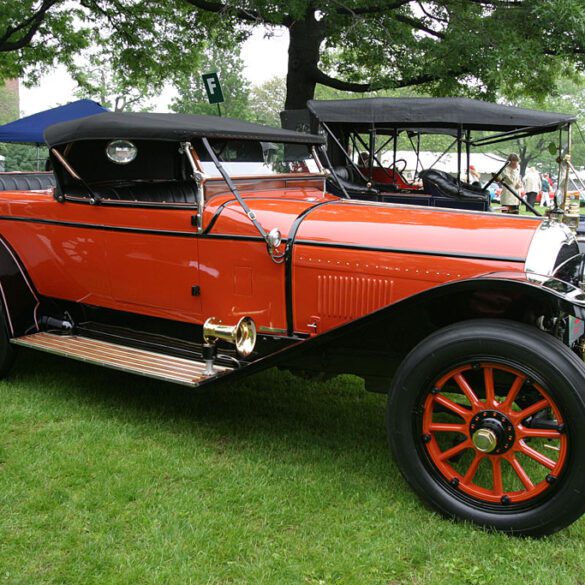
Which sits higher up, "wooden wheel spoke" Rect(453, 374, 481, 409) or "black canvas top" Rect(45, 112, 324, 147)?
"black canvas top" Rect(45, 112, 324, 147)

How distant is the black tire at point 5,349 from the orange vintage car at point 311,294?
0.5 inches

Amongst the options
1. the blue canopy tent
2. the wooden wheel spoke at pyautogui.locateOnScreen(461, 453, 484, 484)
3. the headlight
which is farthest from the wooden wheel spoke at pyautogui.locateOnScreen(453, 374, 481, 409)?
the blue canopy tent

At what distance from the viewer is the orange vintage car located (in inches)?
102

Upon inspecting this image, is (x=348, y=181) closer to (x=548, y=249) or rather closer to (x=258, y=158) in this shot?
(x=258, y=158)

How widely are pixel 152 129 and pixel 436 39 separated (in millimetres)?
8143

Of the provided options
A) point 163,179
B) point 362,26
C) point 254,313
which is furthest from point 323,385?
point 362,26

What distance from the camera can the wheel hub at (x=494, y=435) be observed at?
8.52ft

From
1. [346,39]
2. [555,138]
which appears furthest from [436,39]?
[555,138]

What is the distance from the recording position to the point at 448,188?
27.8ft

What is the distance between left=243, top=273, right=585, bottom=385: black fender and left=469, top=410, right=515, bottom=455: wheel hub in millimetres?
547

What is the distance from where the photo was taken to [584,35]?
27.9ft

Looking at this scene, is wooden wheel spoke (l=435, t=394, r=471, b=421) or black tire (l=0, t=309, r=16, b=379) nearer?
A: wooden wheel spoke (l=435, t=394, r=471, b=421)

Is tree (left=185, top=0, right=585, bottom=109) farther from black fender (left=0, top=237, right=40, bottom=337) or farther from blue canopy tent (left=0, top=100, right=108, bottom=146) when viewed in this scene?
black fender (left=0, top=237, right=40, bottom=337)

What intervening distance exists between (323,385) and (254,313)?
1.30 m
